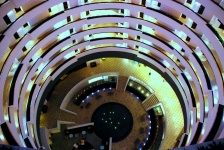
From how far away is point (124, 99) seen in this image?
43.2 m

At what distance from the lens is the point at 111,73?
43781 millimetres

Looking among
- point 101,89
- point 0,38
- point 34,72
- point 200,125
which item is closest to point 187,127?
point 200,125

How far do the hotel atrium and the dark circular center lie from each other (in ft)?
0.46

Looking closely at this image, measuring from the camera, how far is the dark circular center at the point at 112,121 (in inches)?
1617

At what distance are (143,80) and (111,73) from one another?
16.0 ft

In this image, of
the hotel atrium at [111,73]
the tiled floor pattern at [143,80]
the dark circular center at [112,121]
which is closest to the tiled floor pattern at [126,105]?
the hotel atrium at [111,73]

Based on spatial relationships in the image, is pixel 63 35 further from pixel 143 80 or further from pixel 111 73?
pixel 143 80

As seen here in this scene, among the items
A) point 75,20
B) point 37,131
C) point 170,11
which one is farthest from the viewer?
point 37,131

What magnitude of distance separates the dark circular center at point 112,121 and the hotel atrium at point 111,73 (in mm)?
141

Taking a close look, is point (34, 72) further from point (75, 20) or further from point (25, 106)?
point (75, 20)

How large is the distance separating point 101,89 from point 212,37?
834 inches

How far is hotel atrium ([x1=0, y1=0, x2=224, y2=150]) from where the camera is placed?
1077 inches

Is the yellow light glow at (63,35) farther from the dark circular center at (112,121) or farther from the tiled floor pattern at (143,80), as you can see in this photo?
the dark circular center at (112,121)

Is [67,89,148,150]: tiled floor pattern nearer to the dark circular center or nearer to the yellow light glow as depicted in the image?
the dark circular center
